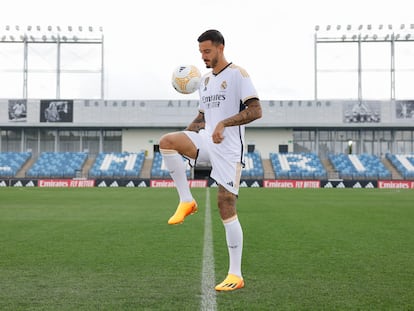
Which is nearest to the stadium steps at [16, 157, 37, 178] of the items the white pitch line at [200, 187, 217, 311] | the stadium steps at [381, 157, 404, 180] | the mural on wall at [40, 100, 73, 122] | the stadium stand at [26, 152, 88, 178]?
the stadium stand at [26, 152, 88, 178]

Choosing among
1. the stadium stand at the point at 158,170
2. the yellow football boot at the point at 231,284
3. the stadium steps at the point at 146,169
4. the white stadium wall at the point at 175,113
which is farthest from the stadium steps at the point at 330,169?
the yellow football boot at the point at 231,284

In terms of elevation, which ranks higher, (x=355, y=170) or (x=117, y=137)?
(x=117, y=137)

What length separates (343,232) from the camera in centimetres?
992

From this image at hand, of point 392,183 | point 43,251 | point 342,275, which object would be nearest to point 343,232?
point 342,275

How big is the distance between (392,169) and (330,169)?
19.5ft

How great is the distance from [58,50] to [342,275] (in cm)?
4847

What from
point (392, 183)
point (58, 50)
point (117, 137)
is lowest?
point (392, 183)

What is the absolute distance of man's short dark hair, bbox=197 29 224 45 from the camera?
496cm

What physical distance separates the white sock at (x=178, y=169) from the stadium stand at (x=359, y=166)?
3981cm

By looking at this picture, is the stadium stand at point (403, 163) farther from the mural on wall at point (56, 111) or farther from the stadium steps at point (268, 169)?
the mural on wall at point (56, 111)

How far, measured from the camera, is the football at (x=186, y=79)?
18.1 feet

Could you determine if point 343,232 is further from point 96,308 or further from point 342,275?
point 96,308

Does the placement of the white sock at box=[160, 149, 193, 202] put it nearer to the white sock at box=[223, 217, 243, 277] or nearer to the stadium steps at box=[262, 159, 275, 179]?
the white sock at box=[223, 217, 243, 277]

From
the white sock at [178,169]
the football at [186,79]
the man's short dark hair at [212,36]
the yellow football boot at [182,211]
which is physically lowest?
the yellow football boot at [182,211]
